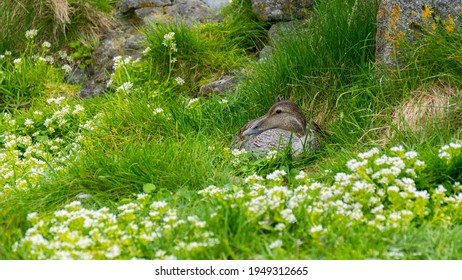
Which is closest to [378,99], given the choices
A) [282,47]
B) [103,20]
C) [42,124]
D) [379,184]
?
[282,47]

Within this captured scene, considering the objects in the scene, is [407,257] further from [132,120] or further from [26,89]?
[26,89]

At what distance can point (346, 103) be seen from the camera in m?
6.55

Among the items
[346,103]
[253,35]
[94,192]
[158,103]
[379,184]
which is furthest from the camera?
[253,35]

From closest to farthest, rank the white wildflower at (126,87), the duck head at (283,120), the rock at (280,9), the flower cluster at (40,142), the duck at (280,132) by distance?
the flower cluster at (40,142) < the duck at (280,132) < the duck head at (283,120) < the white wildflower at (126,87) < the rock at (280,9)

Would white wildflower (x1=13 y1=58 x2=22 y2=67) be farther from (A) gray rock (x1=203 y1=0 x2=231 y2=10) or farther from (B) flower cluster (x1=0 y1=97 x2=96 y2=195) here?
(A) gray rock (x1=203 y1=0 x2=231 y2=10)

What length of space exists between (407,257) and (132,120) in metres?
3.60

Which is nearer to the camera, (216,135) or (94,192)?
(94,192)

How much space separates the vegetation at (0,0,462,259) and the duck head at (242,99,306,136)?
277 millimetres

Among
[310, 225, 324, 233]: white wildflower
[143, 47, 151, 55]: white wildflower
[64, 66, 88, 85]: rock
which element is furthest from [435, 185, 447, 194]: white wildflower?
[64, 66, 88, 85]: rock

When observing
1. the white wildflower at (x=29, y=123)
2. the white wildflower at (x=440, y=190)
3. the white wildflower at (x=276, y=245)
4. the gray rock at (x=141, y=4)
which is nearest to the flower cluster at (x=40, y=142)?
the white wildflower at (x=29, y=123)

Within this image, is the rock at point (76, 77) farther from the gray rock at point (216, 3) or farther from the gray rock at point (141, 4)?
the gray rock at point (216, 3)

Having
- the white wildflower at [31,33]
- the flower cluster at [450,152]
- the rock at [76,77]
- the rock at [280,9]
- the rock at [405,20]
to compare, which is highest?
the rock at [405,20]

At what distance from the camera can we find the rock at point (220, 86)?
309 inches

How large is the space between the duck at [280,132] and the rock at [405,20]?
34.4 inches
